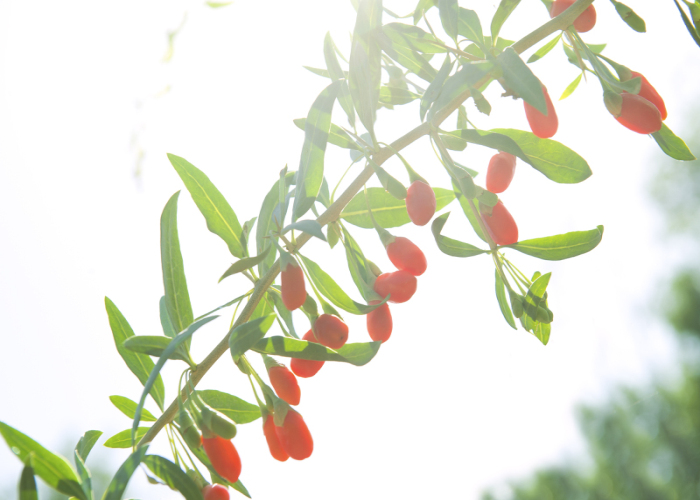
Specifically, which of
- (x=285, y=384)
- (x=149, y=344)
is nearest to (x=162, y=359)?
(x=149, y=344)

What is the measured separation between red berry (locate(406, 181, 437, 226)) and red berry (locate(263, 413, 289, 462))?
0.28 metres

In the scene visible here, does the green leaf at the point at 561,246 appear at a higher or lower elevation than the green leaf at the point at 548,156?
lower

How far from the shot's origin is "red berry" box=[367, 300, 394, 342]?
0.61 metres

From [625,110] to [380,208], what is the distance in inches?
12.5

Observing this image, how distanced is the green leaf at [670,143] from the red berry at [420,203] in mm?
308

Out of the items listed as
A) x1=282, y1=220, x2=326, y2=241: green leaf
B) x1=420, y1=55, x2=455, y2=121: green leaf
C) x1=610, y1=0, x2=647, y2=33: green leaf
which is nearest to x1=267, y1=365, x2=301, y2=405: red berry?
x1=282, y1=220, x2=326, y2=241: green leaf

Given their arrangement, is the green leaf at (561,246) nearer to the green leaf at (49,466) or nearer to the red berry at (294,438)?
the red berry at (294,438)

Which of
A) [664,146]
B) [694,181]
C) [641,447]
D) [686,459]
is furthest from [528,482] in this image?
[664,146]

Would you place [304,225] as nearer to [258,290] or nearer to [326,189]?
[258,290]

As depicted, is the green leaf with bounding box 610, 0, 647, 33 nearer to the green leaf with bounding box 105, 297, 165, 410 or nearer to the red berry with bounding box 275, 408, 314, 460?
the red berry with bounding box 275, 408, 314, 460

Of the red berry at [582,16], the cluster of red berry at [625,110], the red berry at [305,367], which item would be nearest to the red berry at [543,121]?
the cluster of red berry at [625,110]

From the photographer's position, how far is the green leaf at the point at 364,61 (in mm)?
544

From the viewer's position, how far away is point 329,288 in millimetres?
645

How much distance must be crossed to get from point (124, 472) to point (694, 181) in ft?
36.3
